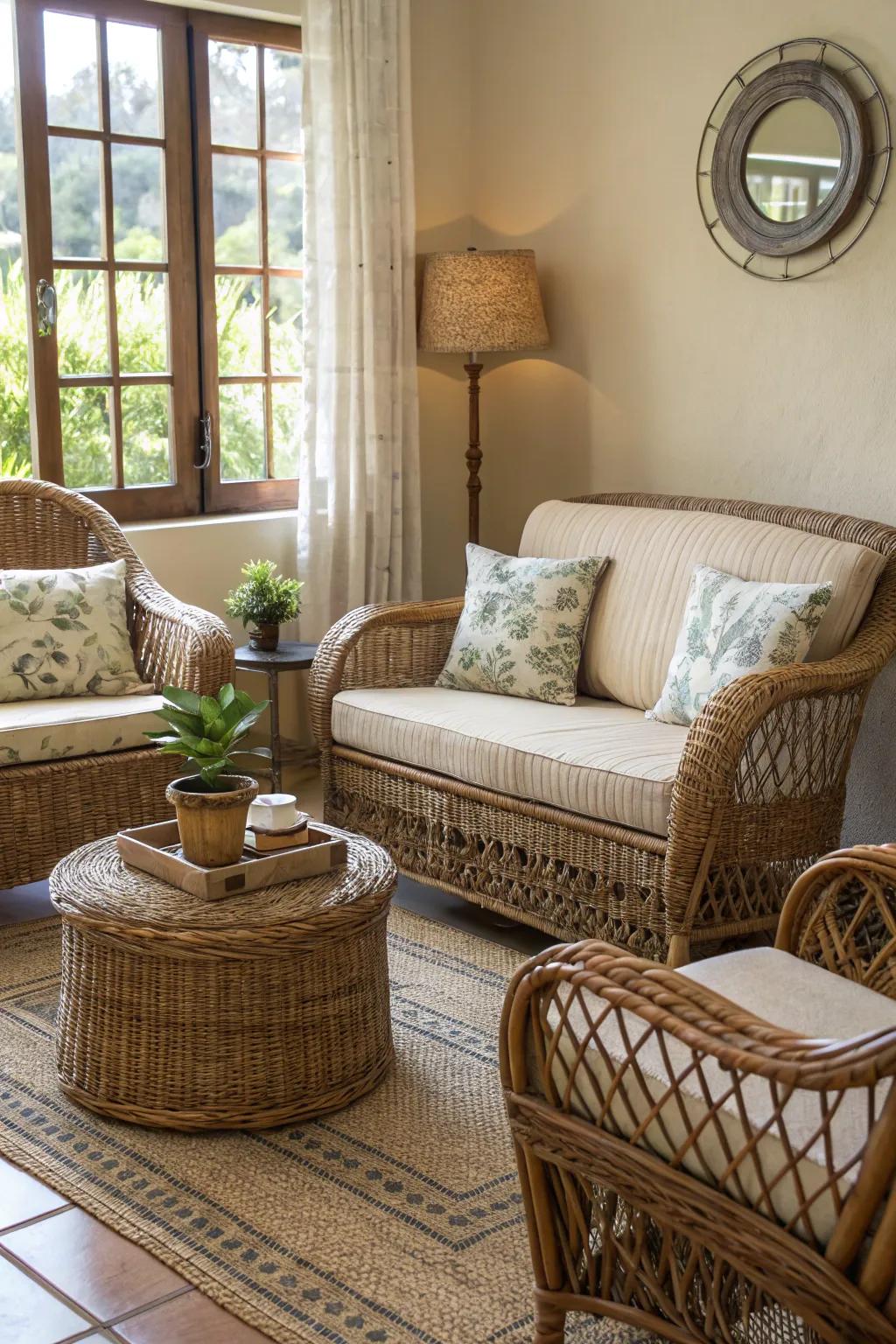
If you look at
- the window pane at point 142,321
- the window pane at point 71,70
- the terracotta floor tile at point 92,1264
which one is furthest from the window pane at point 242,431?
the terracotta floor tile at point 92,1264

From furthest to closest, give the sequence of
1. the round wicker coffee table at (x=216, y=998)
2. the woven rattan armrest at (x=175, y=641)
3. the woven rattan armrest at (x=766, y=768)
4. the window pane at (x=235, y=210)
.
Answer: the window pane at (x=235, y=210)
the woven rattan armrest at (x=175, y=641)
the woven rattan armrest at (x=766, y=768)
the round wicker coffee table at (x=216, y=998)

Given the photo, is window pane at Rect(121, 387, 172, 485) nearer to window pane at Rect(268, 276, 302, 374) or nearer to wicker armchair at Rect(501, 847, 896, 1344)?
window pane at Rect(268, 276, 302, 374)

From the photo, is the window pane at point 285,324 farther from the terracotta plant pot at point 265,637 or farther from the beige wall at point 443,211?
the terracotta plant pot at point 265,637

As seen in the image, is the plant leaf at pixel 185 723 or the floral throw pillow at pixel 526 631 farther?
the floral throw pillow at pixel 526 631

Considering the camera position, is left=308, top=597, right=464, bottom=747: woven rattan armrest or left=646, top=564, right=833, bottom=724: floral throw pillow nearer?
left=646, top=564, right=833, bottom=724: floral throw pillow

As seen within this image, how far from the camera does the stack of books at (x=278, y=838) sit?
7.97 ft

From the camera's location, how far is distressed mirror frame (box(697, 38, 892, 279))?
3326mm

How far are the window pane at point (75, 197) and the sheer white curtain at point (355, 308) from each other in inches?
23.4

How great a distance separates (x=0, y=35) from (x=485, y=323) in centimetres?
147

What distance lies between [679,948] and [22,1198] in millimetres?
1227

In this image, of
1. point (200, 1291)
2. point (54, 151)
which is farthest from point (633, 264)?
point (200, 1291)

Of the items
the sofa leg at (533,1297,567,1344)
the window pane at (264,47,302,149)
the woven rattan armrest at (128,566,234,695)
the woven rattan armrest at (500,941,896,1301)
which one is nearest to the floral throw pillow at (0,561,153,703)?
the woven rattan armrest at (128,566,234,695)

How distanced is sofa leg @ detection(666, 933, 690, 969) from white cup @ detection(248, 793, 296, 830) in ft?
2.50

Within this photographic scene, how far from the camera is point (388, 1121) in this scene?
2.32 meters
